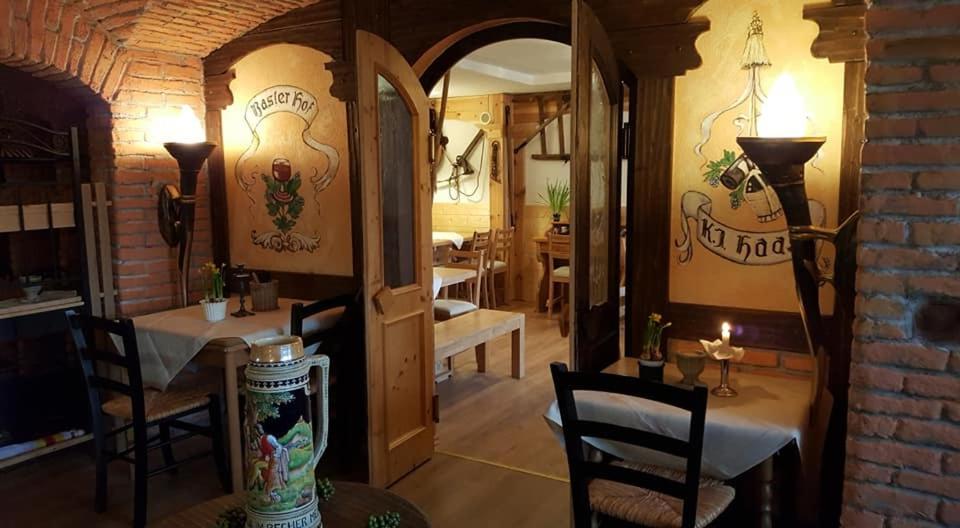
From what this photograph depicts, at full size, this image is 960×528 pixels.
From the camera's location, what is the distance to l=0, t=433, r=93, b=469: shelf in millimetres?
3449

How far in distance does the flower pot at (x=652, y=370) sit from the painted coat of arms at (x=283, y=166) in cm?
205

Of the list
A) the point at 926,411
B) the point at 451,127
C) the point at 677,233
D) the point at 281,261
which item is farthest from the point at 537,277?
the point at 926,411

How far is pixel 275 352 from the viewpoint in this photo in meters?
1.49

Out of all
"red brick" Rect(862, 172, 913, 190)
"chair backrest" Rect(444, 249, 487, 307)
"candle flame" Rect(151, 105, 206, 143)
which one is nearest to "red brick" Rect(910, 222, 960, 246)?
"red brick" Rect(862, 172, 913, 190)

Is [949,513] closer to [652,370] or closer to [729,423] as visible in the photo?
[729,423]

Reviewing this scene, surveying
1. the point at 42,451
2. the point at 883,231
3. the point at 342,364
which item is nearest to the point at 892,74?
the point at 883,231

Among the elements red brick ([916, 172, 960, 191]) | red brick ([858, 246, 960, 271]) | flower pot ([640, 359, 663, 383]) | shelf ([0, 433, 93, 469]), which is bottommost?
shelf ([0, 433, 93, 469])

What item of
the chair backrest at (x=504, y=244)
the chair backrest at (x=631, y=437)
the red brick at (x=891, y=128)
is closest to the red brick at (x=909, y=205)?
the red brick at (x=891, y=128)

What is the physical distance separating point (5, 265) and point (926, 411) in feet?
13.7

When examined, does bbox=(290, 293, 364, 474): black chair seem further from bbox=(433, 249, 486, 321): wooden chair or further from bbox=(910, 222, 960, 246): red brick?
bbox=(910, 222, 960, 246): red brick

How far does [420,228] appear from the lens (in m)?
3.41

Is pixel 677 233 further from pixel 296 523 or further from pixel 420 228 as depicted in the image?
pixel 296 523

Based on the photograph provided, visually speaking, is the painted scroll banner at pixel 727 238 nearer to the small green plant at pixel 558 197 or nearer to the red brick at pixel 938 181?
the red brick at pixel 938 181

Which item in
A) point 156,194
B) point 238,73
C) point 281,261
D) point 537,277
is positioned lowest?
point 537,277
